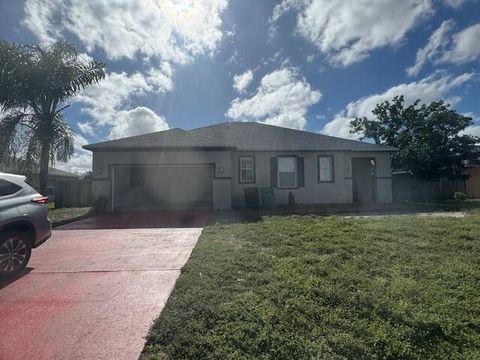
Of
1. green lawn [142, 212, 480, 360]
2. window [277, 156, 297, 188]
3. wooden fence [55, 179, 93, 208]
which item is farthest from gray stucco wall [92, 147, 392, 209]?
green lawn [142, 212, 480, 360]

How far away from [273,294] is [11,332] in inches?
110

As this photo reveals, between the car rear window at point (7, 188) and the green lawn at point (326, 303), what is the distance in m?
3.11

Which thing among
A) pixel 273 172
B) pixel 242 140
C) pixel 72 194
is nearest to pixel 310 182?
pixel 273 172

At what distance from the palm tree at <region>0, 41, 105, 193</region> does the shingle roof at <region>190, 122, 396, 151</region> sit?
662 cm

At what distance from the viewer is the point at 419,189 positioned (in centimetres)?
1847

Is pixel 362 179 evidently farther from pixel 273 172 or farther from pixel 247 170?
pixel 247 170

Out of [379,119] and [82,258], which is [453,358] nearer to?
[82,258]

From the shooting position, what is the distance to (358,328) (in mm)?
2924

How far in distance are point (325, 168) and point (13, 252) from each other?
42.5 ft

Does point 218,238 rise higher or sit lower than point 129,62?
lower

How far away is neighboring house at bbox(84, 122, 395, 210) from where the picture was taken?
12.9 metres

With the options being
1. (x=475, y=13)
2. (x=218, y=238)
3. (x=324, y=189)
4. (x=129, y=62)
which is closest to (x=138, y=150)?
(x=129, y=62)

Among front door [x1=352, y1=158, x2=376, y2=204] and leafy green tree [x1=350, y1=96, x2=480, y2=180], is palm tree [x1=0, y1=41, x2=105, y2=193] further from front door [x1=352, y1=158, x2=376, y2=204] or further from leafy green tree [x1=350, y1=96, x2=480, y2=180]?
leafy green tree [x1=350, y1=96, x2=480, y2=180]

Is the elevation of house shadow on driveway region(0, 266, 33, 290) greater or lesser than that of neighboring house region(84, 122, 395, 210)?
lesser
